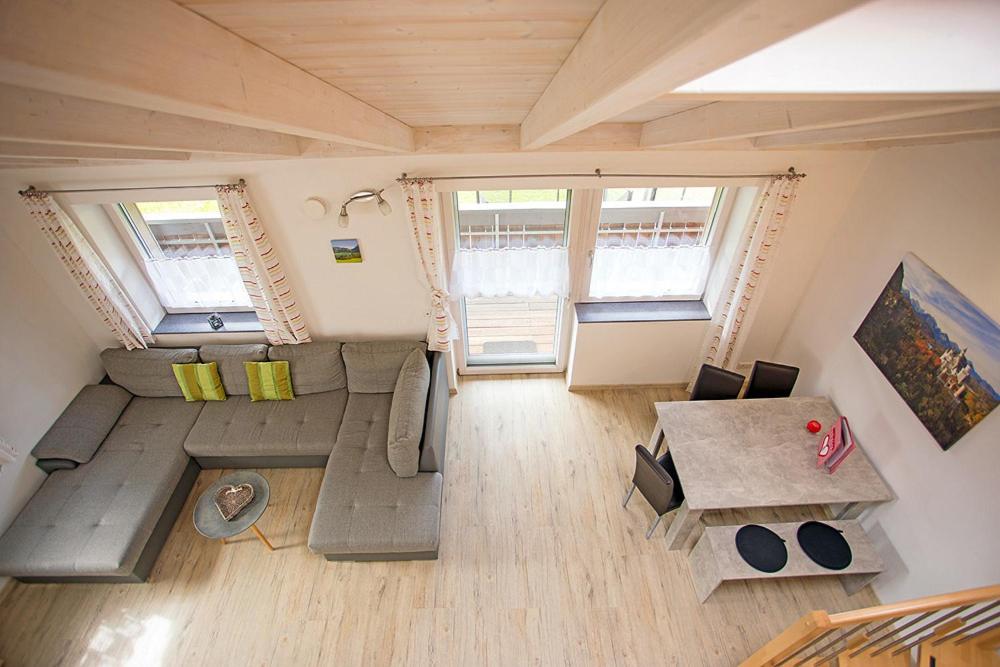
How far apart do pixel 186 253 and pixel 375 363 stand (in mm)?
1815

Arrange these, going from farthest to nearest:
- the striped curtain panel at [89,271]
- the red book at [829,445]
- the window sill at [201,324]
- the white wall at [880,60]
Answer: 1. the window sill at [201,324]
2. the striped curtain panel at [89,271]
3. the red book at [829,445]
4. the white wall at [880,60]

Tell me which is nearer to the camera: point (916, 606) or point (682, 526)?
point (916, 606)

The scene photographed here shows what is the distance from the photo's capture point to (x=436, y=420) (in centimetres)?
317

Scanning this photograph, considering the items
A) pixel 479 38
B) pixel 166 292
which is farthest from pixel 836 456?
pixel 166 292

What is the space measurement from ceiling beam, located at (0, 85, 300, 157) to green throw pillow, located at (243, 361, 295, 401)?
2158mm

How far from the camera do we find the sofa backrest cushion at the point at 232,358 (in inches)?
137

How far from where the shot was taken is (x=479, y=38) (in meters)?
0.95

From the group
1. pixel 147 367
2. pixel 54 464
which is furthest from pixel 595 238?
pixel 54 464

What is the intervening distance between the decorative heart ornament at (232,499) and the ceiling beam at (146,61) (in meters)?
2.63

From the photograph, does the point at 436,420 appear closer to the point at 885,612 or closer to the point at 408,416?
the point at 408,416

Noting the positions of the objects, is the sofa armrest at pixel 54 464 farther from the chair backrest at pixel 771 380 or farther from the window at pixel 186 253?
the chair backrest at pixel 771 380

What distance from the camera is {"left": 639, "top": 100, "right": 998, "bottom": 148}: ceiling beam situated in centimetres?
108

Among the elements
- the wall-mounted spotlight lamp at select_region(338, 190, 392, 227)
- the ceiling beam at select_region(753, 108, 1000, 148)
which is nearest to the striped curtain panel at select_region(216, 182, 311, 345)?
the wall-mounted spotlight lamp at select_region(338, 190, 392, 227)

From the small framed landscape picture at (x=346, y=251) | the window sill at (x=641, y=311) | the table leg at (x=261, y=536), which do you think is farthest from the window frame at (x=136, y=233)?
the window sill at (x=641, y=311)
